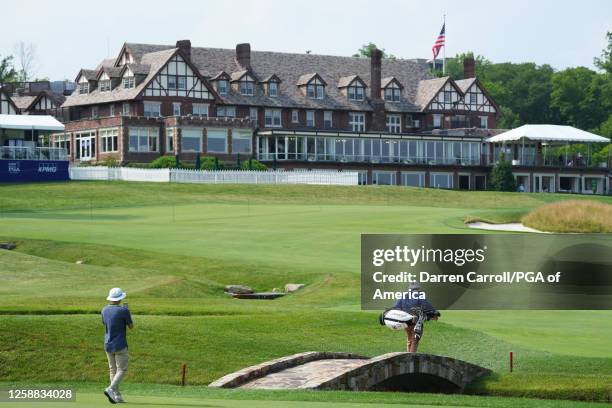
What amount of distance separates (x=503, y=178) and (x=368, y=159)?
1241 centimetres

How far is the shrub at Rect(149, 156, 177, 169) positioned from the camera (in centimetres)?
9488

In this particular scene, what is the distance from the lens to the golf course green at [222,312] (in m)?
25.5

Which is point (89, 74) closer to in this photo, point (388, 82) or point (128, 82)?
point (128, 82)

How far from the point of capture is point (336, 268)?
48375 mm

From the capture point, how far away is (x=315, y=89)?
118m

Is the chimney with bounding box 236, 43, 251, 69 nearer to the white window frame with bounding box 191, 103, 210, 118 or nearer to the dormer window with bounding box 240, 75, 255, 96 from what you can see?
the dormer window with bounding box 240, 75, 255, 96

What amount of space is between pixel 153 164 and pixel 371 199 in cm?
1919

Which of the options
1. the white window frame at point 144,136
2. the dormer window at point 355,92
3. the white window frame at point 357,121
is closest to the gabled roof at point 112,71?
the white window frame at point 144,136

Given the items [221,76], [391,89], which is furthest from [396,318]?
[391,89]

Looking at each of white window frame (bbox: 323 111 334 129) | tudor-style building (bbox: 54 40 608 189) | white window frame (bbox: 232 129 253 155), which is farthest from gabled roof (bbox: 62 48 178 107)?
white window frame (bbox: 323 111 334 129)

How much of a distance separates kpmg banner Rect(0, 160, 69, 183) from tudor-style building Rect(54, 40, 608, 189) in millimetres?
11501

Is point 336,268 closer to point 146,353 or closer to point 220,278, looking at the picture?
point 220,278

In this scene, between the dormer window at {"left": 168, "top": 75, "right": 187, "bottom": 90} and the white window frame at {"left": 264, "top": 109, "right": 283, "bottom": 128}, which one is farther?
the white window frame at {"left": 264, "top": 109, "right": 283, "bottom": 128}

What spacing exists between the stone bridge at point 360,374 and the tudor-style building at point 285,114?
75.5 meters
